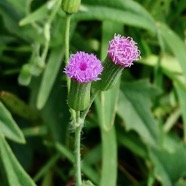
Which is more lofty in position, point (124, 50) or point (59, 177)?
point (124, 50)

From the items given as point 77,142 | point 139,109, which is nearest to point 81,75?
point 77,142

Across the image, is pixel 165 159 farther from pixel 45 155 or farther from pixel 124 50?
pixel 124 50

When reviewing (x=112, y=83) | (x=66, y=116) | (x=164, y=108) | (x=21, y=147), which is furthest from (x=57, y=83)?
(x=112, y=83)

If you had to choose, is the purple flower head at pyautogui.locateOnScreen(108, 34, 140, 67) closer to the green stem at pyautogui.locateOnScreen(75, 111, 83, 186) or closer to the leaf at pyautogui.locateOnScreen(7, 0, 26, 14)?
the green stem at pyautogui.locateOnScreen(75, 111, 83, 186)

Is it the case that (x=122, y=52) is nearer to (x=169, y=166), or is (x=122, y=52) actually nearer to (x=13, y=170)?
(x=13, y=170)

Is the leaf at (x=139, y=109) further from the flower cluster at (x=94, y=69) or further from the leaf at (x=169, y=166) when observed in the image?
the flower cluster at (x=94, y=69)

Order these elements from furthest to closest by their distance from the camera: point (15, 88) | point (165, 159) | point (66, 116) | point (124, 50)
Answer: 1. point (15, 88)
2. point (66, 116)
3. point (165, 159)
4. point (124, 50)

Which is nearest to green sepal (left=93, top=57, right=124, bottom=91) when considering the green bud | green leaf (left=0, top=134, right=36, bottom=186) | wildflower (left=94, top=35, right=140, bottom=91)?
wildflower (left=94, top=35, right=140, bottom=91)
